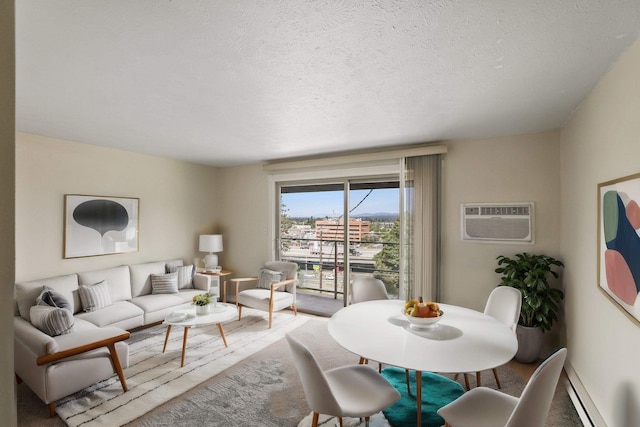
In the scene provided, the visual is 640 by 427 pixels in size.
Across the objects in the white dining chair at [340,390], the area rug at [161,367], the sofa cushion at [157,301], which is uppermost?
the white dining chair at [340,390]

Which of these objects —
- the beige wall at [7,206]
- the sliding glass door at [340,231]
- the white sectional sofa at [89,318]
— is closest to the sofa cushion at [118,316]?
the white sectional sofa at [89,318]

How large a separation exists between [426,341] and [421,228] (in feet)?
7.09

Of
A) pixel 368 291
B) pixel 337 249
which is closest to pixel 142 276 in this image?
pixel 337 249

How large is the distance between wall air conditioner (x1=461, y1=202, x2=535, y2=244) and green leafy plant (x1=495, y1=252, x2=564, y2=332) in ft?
0.90

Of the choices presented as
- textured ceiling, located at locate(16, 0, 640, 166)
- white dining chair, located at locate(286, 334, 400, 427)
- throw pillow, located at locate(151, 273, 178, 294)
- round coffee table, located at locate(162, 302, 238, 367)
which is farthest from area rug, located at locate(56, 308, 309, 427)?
textured ceiling, located at locate(16, 0, 640, 166)

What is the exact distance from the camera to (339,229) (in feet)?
16.0

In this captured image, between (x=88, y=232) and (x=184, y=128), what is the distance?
83.6 inches

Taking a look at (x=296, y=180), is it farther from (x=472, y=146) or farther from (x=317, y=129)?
(x=472, y=146)

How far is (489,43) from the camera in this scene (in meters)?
1.68

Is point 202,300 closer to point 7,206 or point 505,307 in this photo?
point 7,206

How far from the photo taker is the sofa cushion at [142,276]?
427cm

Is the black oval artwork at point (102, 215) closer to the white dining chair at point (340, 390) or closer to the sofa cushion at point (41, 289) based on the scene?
the sofa cushion at point (41, 289)

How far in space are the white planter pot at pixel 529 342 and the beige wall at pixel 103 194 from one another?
5028mm

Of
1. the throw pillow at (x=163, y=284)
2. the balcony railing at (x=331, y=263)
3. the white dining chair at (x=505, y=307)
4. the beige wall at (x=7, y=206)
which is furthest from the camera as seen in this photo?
the balcony railing at (x=331, y=263)
